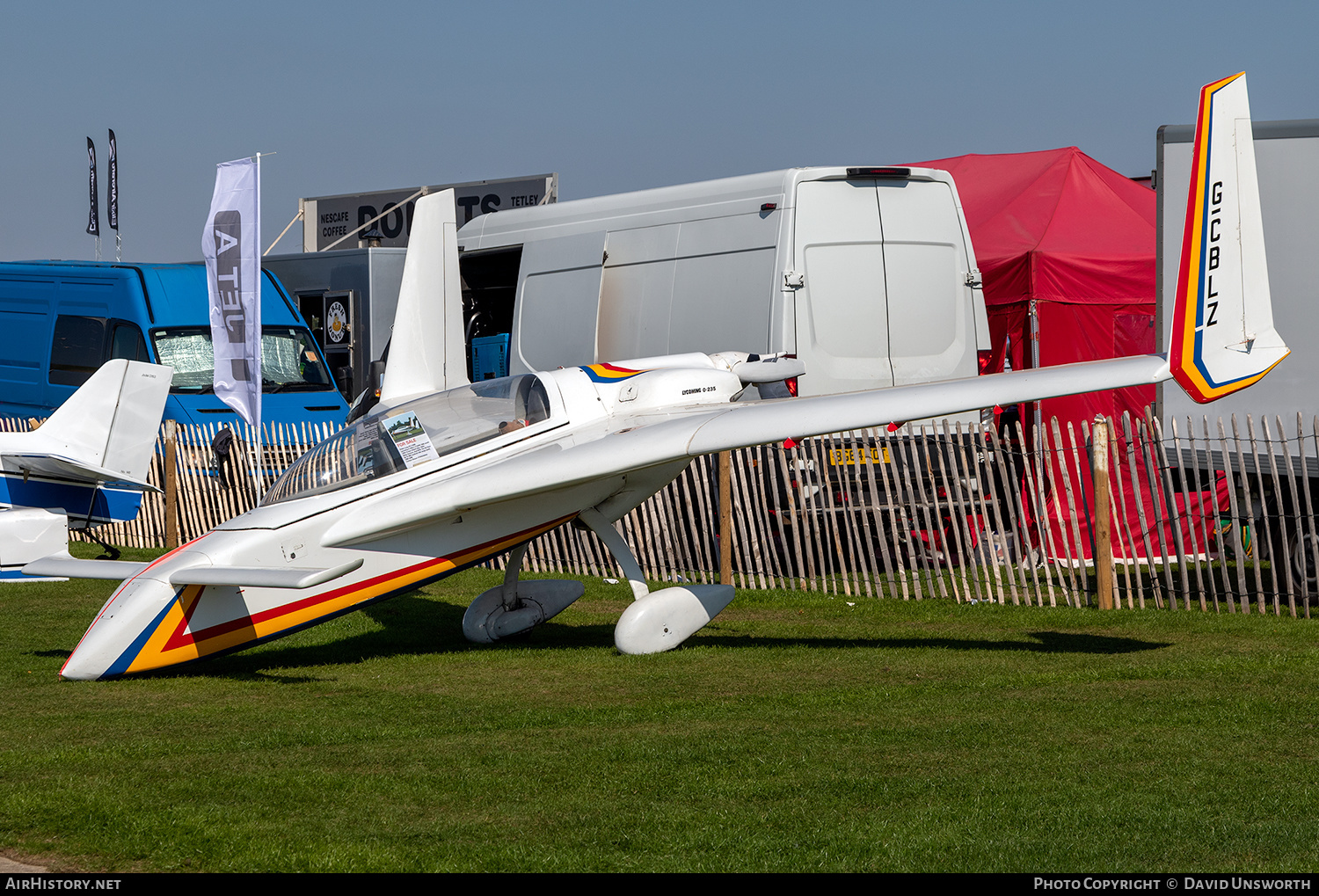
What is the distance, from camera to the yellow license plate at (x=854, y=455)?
1185cm

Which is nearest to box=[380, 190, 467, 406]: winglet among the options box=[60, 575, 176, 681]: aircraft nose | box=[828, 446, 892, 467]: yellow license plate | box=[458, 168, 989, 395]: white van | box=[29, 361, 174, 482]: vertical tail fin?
box=[60, 575, 176, 681]: aircraft nose

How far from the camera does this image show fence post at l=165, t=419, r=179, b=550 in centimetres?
1563

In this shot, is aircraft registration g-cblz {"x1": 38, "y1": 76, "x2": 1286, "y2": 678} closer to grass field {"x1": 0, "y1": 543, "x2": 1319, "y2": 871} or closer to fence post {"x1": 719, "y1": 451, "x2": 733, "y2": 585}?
grass field {"x1": 0, "y1": 543, "x2": 1319, "y2": 871}

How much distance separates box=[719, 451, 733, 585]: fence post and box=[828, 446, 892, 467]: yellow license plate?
0.98 m

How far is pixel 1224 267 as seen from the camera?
304 inches

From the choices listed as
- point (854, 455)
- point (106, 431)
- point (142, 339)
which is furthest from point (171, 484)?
point (854, 455)

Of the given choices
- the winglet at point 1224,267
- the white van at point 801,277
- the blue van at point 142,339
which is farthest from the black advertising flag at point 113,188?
the winglet at point 1224,267

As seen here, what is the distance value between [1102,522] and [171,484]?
10.7 m

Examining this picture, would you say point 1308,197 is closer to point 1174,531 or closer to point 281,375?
point 1174,531

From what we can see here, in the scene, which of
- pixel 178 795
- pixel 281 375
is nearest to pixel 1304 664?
pixel 178 795

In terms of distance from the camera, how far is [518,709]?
7156 mm

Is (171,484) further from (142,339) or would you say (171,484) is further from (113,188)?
(113,188)
